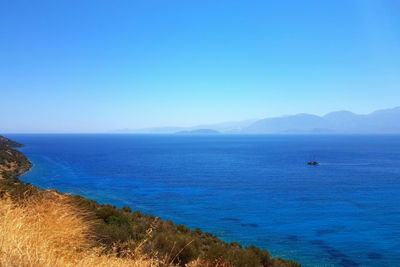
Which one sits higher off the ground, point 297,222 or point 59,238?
point 59,238

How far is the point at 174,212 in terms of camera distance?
30609 mm

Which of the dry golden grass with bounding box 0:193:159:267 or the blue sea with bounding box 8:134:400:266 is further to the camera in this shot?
the blue sea with bounding box 8:134:400:266

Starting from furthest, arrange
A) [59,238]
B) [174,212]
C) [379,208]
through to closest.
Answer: [379,208] < [174,212] < [59,238]

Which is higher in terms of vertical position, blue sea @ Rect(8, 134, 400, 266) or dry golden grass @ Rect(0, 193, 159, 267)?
dry golden grass @ Rect(0, 193, 159, 267)

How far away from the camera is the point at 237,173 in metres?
60.2

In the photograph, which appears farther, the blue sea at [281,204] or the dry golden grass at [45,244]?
the blue sea at [281,204]

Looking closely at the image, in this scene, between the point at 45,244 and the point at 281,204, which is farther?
the point at 281,204

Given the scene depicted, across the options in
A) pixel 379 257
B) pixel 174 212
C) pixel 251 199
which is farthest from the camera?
pixel 251 199

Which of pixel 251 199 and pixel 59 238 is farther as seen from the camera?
pixel 251 199

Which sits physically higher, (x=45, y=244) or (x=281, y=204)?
(x=45, y=244)

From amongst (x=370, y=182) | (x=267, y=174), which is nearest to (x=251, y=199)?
(x=267, y=174)

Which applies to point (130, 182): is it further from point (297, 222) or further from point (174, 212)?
point (297, 222)

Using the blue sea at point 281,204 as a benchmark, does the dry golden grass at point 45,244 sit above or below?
above

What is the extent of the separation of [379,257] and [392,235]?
631 cm
